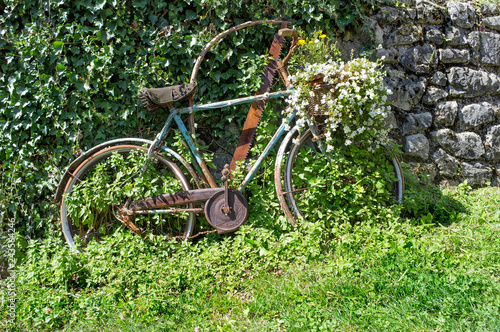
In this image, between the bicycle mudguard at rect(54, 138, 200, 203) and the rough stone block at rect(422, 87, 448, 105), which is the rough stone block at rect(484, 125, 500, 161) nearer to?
the rough stone block at rect(422, 87, 448, 105)

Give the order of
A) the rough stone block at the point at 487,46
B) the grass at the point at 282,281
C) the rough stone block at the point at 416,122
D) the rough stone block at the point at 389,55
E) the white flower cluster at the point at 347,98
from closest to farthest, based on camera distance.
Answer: the grass at the point at 282,281 < the white flower cluster at the point at 347,98 < the rough stone block at the point at 389,55 < the rough stone block at the point at 416,122 < the rough stone block at the point at 487,46

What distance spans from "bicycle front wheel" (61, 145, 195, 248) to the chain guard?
225 mm

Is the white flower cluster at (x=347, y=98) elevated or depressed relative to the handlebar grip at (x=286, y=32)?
depressed

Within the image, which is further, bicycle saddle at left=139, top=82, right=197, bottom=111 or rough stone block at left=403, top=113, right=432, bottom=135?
rough stone block at left=403, top=113, right=432, bottom=135

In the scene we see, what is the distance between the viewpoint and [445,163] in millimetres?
4559

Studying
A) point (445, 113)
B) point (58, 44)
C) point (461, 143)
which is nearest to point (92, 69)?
point (58, 44)

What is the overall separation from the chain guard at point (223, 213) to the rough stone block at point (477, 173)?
267 centimetres

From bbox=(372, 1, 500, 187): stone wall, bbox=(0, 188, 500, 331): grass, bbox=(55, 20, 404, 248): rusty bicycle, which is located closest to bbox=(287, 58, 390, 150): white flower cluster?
bbox=(55, 20, 404, 248): rusty bicycle

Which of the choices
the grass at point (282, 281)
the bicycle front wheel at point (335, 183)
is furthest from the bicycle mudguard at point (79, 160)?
the bicycle front wheel at point (335, 183)

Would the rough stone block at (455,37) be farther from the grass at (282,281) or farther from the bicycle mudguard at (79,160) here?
the bicycle mudguard at (79,160)

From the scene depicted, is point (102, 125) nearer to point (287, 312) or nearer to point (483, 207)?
point (287, 312)

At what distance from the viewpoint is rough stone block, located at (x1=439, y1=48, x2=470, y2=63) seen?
4557mm

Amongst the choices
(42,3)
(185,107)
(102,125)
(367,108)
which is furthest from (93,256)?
(367,108)

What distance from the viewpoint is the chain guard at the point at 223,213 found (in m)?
3.58
